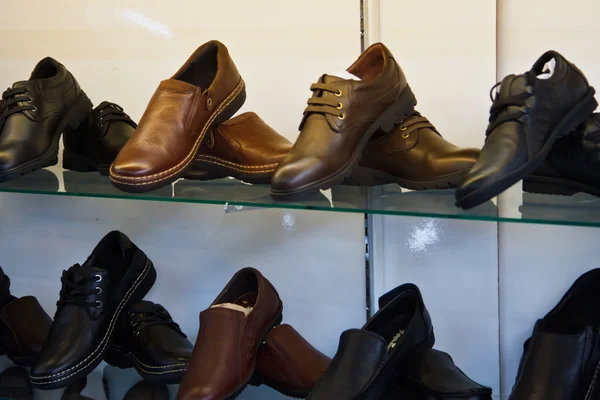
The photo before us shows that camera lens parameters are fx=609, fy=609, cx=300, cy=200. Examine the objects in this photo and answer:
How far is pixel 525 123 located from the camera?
708 millimetres

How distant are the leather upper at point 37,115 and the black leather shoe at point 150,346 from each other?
0.31m

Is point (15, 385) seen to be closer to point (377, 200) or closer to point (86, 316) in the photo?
point (86, 316)

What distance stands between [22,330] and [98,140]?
1.23 feet

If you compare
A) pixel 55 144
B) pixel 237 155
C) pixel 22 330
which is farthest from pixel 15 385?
pixel 237 155

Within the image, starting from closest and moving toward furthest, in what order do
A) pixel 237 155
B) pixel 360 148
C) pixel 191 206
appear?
1. pixel 360 148
2. pixel 237 155
3. pixel 191 206

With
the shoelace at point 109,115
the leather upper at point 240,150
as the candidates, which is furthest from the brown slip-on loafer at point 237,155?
the shoelace at point 109,115

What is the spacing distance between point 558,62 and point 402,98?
20cm

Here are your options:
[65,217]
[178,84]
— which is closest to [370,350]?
[178,84]

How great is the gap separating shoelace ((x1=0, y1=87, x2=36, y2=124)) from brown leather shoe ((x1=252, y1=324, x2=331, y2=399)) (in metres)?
0.51

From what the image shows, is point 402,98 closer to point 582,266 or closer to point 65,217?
point 582,266

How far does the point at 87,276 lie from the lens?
966 millimetres

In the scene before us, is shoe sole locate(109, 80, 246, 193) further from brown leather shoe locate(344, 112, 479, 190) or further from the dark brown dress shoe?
the dark brown dress shoe

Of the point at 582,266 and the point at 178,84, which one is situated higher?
the point at 178,84

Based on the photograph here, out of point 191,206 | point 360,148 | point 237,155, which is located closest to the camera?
point 360,148
